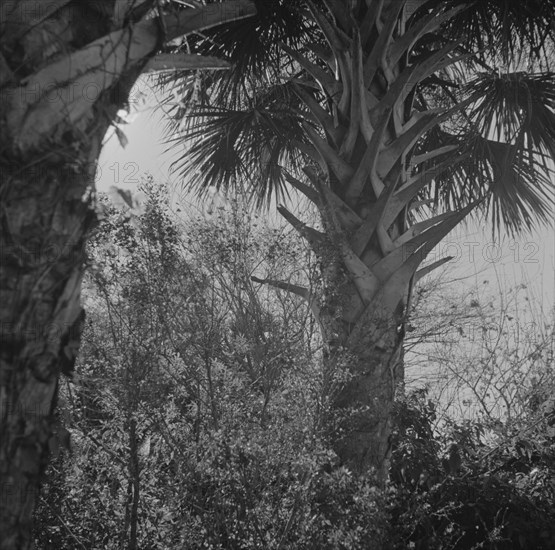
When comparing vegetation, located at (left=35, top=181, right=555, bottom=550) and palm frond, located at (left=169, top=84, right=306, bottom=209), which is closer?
vegetation, located at (left=35, top=181, right=555, bottom=550)

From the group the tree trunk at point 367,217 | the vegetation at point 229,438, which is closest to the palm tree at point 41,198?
the vegetation at point 229,438

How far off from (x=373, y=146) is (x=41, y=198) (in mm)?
2964

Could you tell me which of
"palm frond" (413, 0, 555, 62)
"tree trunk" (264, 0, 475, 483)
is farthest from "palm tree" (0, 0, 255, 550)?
"palm frond" (413, 0, 555, 62)

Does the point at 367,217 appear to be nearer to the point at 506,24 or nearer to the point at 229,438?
the point at 229,438

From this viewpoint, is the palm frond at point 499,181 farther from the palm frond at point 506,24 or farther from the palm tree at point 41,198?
the palm tree at point 41,198

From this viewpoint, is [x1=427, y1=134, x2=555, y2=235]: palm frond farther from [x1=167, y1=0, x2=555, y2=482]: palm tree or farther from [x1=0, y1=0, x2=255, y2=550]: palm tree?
[x1=0, y1=0, x2=255, y2=550]: palm tree

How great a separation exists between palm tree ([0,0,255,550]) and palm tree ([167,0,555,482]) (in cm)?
69

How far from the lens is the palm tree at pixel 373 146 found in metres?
3.86

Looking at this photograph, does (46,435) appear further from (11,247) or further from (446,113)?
(446,113)

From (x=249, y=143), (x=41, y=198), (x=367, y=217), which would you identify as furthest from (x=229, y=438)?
(x=249, y=143)

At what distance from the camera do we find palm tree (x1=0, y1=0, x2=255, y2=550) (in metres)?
1.33

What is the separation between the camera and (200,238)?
175 inches

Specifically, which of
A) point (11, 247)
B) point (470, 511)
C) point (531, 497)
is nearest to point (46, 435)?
point (11, 247)

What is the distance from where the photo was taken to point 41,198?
4.58ft
